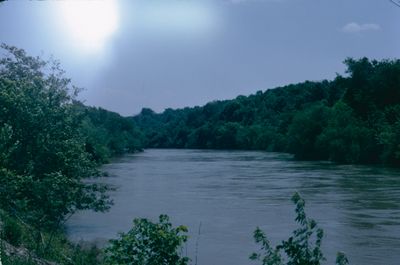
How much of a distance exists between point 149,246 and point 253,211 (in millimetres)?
19958

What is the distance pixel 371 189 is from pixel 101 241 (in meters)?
20.5

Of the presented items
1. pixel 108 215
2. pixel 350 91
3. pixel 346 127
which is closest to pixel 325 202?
pixel 108 215

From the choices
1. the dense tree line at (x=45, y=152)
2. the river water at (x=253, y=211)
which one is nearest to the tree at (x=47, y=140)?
the dense tree line at (x=45, y=152)

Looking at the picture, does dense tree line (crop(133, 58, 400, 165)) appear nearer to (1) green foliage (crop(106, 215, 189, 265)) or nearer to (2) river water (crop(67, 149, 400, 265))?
(2) river water (crop(67, 149, 400, 265))

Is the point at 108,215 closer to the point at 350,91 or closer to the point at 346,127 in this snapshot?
the point at 346,127

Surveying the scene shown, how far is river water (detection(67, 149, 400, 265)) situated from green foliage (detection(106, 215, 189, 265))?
289cm

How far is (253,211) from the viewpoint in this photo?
26.9m

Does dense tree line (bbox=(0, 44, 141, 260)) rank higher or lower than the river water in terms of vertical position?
higher

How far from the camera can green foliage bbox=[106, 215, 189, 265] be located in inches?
287

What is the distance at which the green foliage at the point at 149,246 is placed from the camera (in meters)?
7.28

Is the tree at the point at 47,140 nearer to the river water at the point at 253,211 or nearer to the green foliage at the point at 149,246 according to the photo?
the river water at the point at 253,211

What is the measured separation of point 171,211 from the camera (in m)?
27.1

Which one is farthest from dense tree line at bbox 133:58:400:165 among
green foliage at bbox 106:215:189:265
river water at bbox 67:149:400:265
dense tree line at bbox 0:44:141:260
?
green foliage at bbox 106:215:189:265

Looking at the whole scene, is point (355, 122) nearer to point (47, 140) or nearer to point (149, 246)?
point (47, 140)
